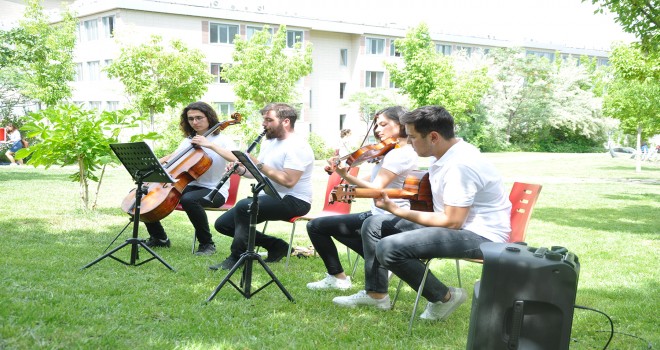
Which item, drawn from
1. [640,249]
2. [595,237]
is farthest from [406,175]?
[595,237]

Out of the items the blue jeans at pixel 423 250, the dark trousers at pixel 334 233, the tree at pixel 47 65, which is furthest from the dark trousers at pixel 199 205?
the tree at pixel 47 65

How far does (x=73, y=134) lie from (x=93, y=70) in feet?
104

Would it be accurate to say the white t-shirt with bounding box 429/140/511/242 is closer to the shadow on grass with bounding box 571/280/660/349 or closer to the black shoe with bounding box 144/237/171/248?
the shadow on grass with bounding box 571/280/660/349

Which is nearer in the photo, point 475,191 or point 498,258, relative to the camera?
point 498,258

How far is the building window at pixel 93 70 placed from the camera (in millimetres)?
37406

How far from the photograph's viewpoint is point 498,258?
3150 millimetres

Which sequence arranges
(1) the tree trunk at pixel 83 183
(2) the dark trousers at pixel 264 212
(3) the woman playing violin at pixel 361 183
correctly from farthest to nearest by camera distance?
(1) the tree trunk at pixel 83 183
(2) the dark trousers at pixel 264 212
(3) the woman playing violin at pixel 361 183

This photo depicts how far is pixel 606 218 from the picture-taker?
10.9 metres

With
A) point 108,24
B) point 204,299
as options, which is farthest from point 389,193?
point 108,24

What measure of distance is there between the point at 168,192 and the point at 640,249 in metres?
5.59

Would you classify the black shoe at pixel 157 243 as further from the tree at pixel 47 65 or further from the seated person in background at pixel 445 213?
the tree at pixel 47 65

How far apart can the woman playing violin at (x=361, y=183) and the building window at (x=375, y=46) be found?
1627 inches

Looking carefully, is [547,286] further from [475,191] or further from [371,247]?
[371,247]

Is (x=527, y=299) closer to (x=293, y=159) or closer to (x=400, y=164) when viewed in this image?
(x=400, y=164)
